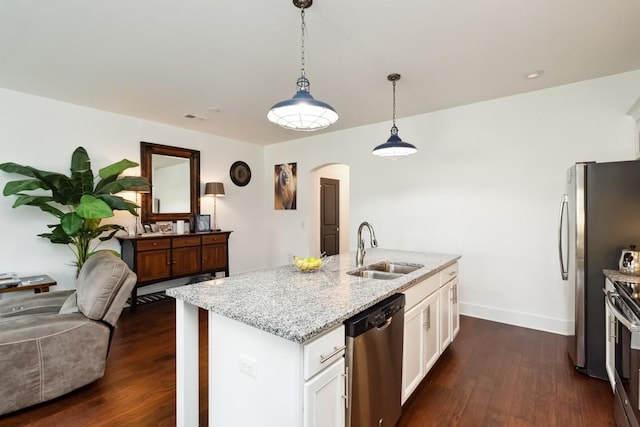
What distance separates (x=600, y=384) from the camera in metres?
2.39

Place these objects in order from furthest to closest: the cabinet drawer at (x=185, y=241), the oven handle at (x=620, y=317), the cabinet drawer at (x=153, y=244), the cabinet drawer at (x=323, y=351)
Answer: the cabinet drawer at (x=185, y=241) → the cabinet drawer at (x=153, y=244) → the oven handle at (x=620, y=317) → the cabinet drawer at (x=323, y=351)

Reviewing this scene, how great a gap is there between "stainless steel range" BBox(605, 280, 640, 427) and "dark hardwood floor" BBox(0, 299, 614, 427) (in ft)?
1.23

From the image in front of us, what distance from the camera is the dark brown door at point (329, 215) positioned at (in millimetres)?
6473

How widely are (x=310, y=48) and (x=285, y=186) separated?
3.66 m

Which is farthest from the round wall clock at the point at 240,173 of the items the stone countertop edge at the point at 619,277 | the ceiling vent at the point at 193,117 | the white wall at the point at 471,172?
the stone countertop edge at the point at 619,277

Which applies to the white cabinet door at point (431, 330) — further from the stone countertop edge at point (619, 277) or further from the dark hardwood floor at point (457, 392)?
the stone countertop edge at point (619, 277)

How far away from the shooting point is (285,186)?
6066 mm

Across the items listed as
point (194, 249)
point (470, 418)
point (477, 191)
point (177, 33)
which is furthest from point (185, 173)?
point (470, 418)

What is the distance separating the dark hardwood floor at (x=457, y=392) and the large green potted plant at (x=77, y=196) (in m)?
1.39

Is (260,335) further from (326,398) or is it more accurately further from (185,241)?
(185,241)

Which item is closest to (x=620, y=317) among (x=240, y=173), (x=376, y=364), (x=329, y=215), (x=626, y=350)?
(x=626, y=350)

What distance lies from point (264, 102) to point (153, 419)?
10.8 ft

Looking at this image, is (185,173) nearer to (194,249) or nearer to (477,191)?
(194,249)

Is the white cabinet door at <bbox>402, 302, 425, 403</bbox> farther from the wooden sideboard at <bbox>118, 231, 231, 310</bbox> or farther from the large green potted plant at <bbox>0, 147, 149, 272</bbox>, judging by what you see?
the wooden sideboard at <bbox>118, 231, 231, 310</bbox>
